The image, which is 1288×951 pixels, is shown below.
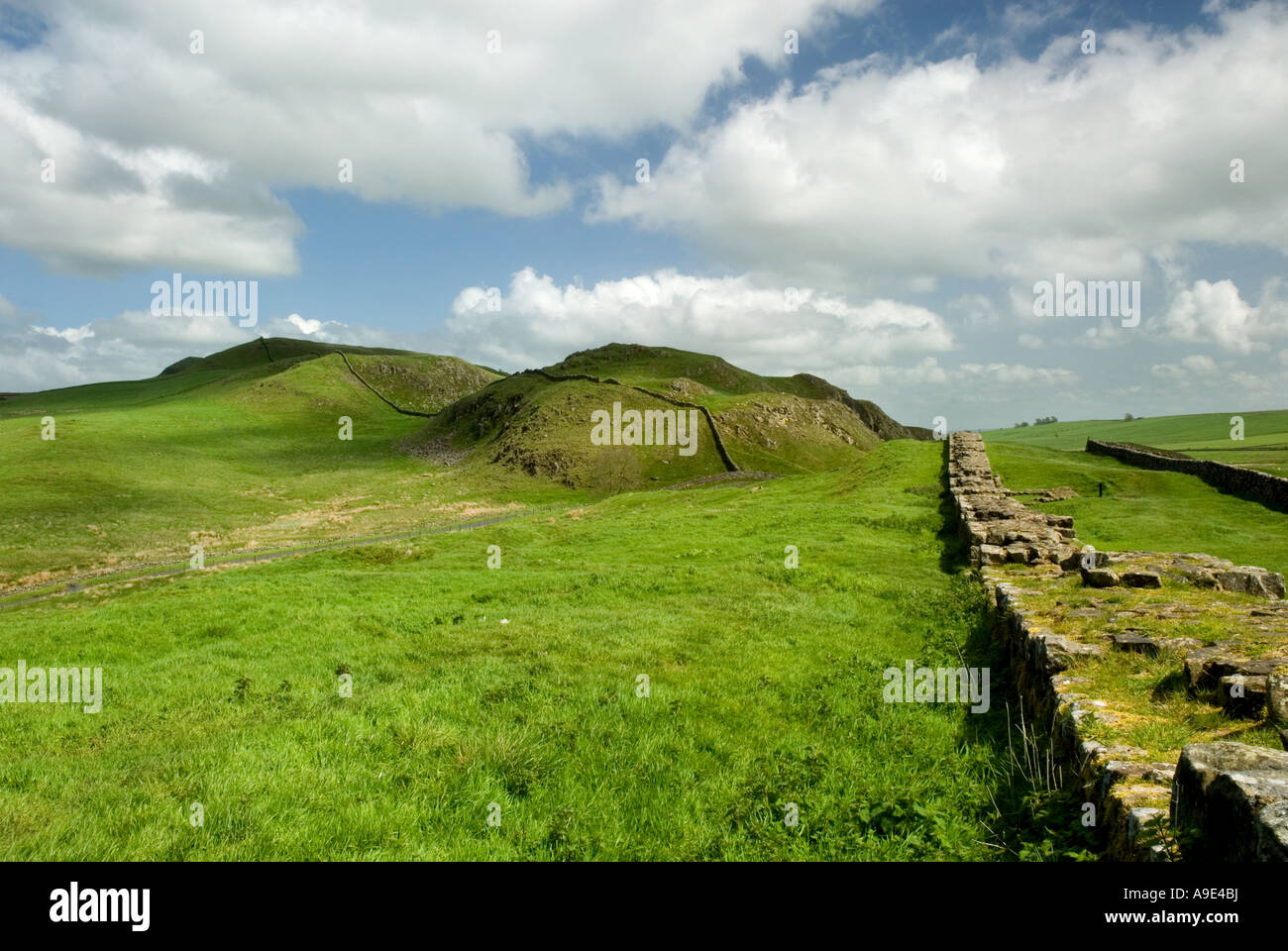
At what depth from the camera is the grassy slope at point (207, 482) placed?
46.3 m

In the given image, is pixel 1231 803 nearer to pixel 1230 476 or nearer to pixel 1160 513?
pixel 1160 513

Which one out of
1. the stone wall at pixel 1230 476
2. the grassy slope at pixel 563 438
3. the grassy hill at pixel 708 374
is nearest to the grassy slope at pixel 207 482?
the grassy slope at pixel 563 438

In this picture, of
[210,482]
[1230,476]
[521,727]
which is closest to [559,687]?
[521,727]

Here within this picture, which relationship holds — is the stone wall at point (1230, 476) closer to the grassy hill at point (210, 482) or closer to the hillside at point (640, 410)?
the hillside at point (640, 410)

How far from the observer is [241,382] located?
139250 millimetres

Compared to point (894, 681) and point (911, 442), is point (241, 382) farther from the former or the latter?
point (894, 681)

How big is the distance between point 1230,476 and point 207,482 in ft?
250

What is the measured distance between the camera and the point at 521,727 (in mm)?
10719

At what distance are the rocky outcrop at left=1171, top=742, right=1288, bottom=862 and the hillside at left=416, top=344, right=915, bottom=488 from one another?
230 ft

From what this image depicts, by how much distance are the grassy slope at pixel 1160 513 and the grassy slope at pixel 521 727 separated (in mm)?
8915

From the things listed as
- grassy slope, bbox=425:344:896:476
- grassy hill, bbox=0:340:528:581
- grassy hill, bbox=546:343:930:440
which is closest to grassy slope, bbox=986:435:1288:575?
grassy slope, bbox=425:344:896:476

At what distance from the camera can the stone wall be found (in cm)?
2962
